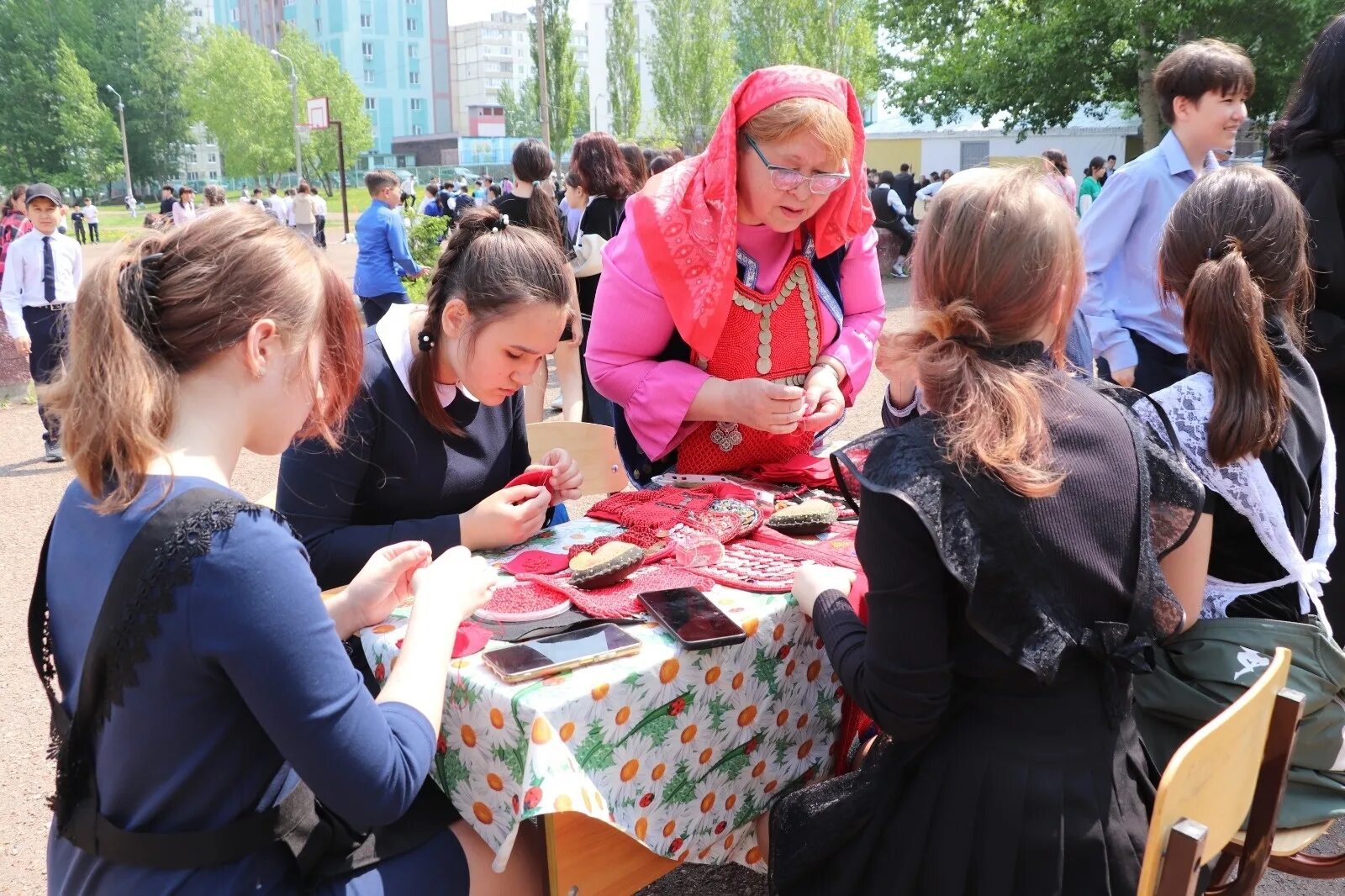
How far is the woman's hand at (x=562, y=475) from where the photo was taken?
214 cm

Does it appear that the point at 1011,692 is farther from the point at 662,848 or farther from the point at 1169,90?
the point at 1169,90

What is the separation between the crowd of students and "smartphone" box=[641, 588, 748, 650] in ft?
0.52

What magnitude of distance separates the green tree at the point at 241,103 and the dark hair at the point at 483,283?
5467cm

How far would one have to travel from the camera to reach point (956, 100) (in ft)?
70.3

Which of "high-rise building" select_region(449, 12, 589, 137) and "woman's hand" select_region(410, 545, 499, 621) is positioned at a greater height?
"high-rise building" select_region(449, 12, 589, 137)

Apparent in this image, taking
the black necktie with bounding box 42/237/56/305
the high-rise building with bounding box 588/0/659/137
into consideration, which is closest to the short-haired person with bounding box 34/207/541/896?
the black necktie with bounding box 42/237/56/305

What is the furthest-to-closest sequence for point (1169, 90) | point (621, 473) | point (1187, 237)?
point (1169, 90), point (621, 473), point (1187, 237)

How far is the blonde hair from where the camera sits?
86.6 inches

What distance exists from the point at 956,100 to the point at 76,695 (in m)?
22.6

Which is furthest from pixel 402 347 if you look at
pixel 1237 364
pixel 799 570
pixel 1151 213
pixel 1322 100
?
pixel 1151 213

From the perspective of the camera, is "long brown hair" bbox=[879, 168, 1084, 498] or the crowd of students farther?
"long brown hair" bbox=[879, 168, 1084, 498]

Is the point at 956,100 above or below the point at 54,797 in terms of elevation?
above

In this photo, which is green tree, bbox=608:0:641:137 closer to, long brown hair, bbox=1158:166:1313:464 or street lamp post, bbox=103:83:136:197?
street lamp post, bbox=103:83:136:197

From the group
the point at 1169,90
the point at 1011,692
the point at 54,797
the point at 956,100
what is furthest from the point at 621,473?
the point at 956,100
